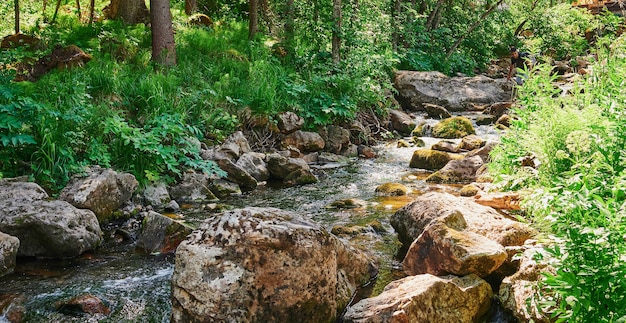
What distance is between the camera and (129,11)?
14.2 metres

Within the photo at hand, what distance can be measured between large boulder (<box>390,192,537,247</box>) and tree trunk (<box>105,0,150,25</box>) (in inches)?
435

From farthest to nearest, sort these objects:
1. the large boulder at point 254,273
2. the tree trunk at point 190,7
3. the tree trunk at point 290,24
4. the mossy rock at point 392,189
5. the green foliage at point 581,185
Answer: the tree trunk at point 190,7 → the tree trunk at point 290,24 → the mossy rock at point 392,189 → the large boulder at point 254,273 → the green foliage at point 581,185

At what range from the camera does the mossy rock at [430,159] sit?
33.6 ft

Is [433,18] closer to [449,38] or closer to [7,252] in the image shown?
[449,38]

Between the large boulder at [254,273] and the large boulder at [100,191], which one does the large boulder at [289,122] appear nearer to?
the large boulder at [100,191]

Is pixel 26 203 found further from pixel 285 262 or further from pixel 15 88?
pixel 285 262

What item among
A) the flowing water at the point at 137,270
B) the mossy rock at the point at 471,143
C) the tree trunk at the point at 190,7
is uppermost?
the tree trunk at the point at 190,7

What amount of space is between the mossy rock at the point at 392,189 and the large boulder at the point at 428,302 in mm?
3839

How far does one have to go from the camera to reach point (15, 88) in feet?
22.3

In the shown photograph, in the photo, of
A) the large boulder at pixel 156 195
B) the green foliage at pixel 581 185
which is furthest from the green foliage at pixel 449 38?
the green foliage at pixel 581 185

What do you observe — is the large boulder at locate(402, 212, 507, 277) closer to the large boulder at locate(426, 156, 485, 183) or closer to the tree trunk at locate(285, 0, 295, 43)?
the large boulder at locate(426, 156, 485, 183)

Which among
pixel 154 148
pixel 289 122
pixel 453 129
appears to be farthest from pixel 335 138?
pixel 154 148

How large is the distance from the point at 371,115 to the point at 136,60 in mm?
6029

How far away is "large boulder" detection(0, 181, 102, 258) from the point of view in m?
5.30
